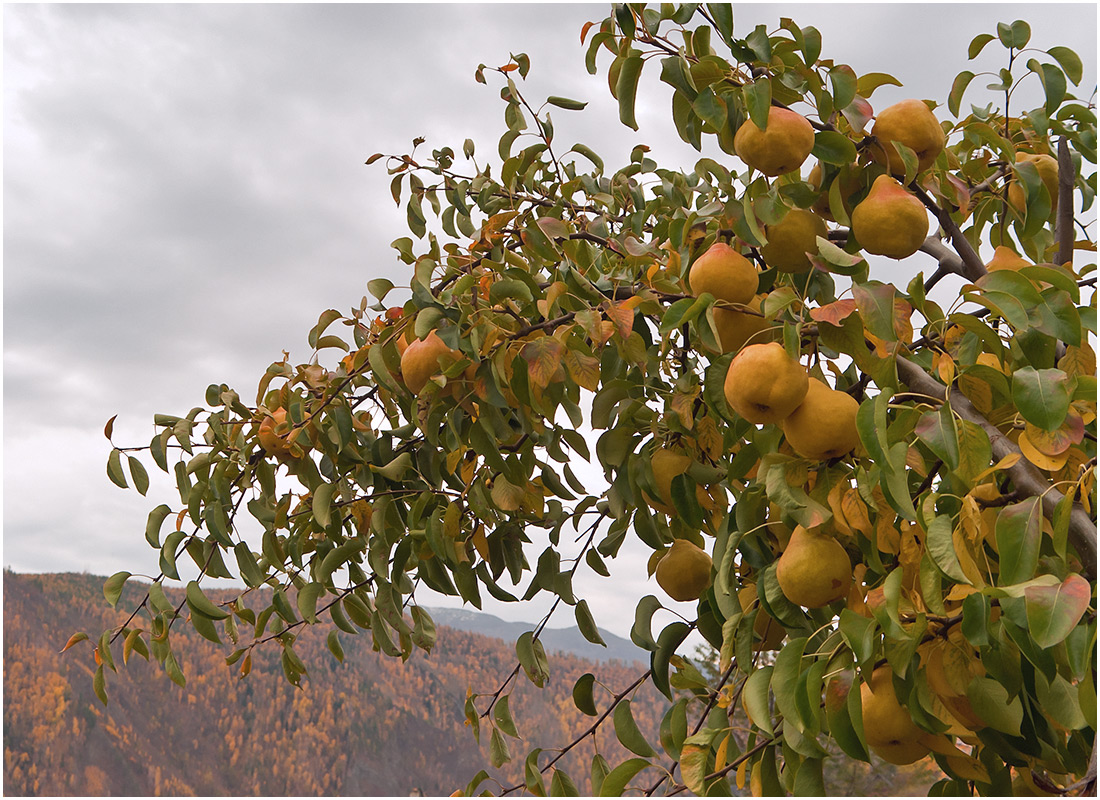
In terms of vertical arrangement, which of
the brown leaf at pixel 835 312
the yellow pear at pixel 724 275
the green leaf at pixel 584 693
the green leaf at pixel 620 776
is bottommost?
the green leaf at pixel 620 776

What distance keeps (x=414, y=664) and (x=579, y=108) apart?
632 centimetres

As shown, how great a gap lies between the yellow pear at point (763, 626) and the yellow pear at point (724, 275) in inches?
13.4

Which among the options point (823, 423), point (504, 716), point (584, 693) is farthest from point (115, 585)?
point (823, 423)

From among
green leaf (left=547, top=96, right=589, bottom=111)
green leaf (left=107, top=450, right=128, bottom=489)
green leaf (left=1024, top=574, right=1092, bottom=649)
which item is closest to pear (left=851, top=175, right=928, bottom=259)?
green leaf (left=1024, top=574, right=1092, bottom=649)

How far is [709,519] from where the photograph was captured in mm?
1217

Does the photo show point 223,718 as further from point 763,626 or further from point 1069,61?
point 1069,61

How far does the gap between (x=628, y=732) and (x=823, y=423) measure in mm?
547

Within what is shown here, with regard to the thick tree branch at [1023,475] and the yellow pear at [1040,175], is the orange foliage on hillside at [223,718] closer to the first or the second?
the yellow pear at [1040,175]

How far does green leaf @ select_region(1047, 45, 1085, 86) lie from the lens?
1174mm

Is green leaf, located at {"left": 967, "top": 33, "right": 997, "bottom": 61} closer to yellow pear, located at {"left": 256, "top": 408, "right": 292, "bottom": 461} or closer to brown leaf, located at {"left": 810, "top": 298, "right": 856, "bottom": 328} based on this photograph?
brown leaf, located at {"left": 810, "top": 298, "right": 856, "bottom": 328}

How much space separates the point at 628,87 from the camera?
0.94m

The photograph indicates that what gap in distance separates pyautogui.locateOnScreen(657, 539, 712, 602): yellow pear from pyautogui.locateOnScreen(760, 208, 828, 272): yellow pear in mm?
454

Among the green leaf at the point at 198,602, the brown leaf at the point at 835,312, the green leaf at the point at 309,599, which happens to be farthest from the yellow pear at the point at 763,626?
the green leaf at the point at 198,602

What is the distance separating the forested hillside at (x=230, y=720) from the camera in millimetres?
7090
